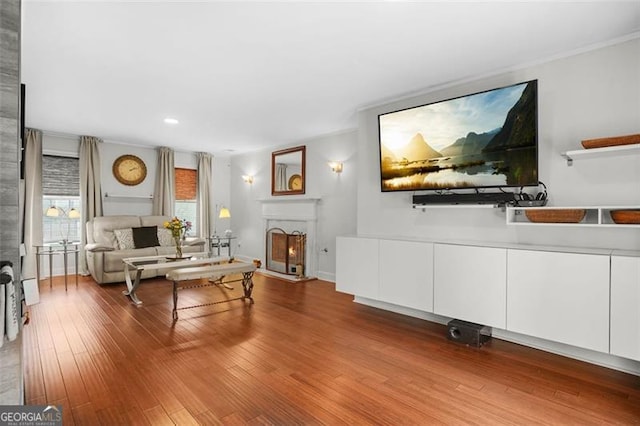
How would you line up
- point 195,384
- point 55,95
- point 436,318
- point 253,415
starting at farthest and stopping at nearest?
point 55,95, point 436,318, point 195,384, point 253,415

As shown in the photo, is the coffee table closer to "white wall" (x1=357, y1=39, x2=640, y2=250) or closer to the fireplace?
the fireplace

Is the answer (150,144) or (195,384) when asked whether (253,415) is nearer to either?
(195,384)

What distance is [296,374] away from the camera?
249cm

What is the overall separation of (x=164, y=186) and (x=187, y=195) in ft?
2.12

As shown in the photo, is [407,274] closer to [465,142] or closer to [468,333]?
[468,333]

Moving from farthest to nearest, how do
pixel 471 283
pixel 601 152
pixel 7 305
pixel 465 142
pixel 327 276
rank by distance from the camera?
pixel 327 276 → pixel 465 142 → pixel 471 283 → pixel 601 152 → pixel 7 305

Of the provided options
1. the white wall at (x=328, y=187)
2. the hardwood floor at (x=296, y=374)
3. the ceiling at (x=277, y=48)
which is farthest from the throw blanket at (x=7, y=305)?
the white wall at (x=328, y=187)

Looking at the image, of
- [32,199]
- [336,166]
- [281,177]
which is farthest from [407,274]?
[32,199]

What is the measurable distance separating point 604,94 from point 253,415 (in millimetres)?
3578

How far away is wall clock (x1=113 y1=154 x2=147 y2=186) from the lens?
6648mm

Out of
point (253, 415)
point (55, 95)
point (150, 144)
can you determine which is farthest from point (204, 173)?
point (253, 415)

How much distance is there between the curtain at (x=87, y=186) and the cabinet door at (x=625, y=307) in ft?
24.0

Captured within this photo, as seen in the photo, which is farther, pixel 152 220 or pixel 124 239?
pixel 152 220

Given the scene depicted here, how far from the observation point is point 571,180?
2.87 m
